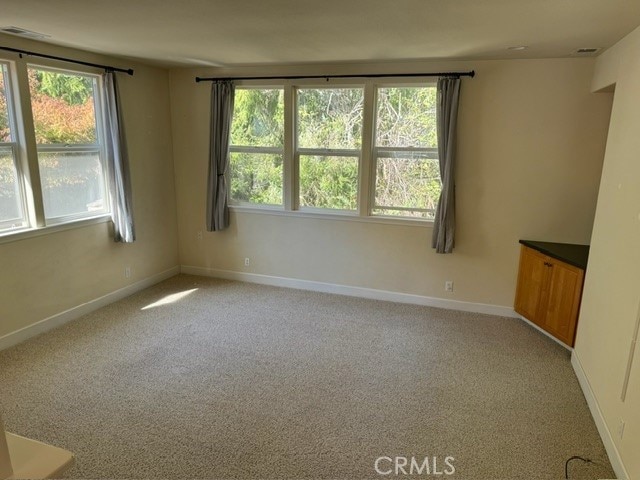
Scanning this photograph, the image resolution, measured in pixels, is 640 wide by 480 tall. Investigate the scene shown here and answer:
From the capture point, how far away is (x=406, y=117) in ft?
14.1

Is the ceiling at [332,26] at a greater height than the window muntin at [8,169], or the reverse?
the ceiling at [332,26]

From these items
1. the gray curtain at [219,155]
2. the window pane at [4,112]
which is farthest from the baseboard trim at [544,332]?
the window pane at [4,112]

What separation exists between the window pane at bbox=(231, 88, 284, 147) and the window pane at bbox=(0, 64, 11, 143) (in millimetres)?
2182

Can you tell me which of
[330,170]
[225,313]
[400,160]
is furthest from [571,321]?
[225,313]

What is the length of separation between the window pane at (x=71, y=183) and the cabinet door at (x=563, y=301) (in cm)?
444

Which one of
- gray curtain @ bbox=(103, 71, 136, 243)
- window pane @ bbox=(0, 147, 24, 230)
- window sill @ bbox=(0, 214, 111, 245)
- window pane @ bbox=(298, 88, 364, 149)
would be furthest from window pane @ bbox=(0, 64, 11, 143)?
window pane @ bbox=(298, 88, 364, 149)

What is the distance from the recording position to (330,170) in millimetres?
4688

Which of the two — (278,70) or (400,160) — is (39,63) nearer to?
(278,70)

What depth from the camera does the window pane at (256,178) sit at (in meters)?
4.88

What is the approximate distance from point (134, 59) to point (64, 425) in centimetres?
346

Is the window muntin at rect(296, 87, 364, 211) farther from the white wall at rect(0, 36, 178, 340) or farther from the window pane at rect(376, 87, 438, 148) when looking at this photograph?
the white wall at rect(0, 36, 178, 340)

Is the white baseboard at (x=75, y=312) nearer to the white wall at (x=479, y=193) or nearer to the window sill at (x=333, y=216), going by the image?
the white wall at (x=479, y=193)

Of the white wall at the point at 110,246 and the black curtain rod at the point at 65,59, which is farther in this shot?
the white wall at the point at 110,246

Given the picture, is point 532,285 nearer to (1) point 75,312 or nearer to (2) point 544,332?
(2) point 544,332
